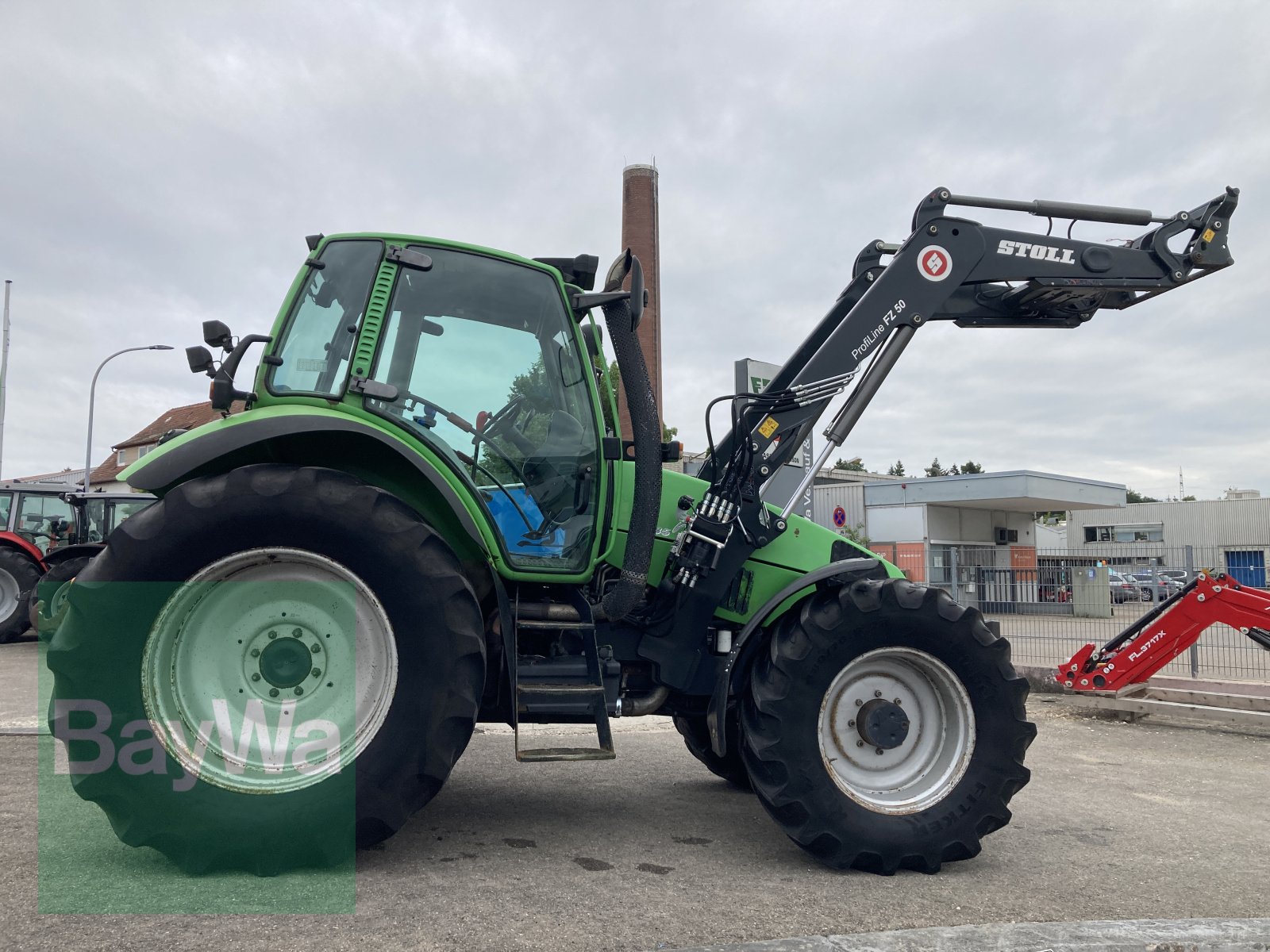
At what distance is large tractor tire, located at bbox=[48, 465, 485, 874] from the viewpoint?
140 inches

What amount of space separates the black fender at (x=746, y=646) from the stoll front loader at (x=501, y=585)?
2 centimetres

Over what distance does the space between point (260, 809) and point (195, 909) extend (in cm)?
41

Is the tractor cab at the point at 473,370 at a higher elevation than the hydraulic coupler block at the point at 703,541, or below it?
higher

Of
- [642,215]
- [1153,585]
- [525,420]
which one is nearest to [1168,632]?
[1153,585]

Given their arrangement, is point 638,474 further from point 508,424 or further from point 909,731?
point 909,731

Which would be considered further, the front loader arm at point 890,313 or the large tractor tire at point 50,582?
the large tractor tire at point 50,582

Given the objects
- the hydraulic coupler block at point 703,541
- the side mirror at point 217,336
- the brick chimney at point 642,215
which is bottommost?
the hydraulic coupler block at point 703,541

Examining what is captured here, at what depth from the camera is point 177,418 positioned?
4453 centimetres

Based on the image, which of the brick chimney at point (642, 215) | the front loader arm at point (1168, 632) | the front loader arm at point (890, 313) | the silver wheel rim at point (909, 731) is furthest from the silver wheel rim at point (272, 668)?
the brick chimney at point (642, 215)

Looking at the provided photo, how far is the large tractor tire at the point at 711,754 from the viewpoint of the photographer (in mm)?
5551

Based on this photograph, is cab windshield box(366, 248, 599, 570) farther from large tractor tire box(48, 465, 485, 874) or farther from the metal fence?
the metal fence

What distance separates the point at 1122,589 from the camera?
43.1 ft

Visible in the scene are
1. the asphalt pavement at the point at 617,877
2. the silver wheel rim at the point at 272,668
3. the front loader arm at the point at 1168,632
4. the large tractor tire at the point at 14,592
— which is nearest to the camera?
the asphalt pavement at the point at 617,877

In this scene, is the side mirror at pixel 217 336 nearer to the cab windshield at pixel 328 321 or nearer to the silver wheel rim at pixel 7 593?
the cab windshield at pixel 328 321
